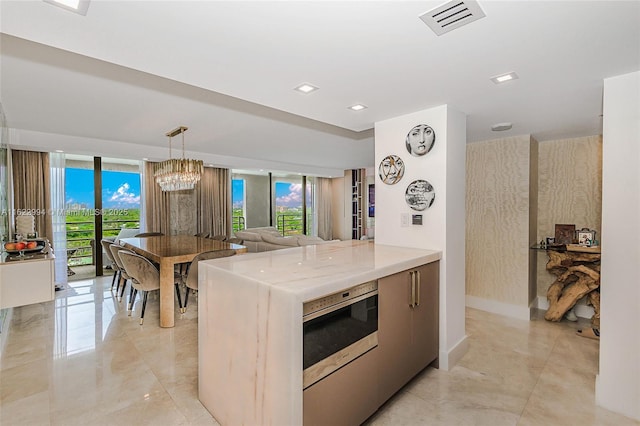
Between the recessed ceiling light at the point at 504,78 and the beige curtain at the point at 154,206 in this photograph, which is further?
the beige curtain at the point at 154,206

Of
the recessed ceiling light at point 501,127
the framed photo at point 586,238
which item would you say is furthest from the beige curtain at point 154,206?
the framed photo at point 586,238

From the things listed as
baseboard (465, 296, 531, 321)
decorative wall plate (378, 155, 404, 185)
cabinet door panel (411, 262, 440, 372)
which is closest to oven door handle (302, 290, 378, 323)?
cabinet door panel (411, 262, 440, 372)

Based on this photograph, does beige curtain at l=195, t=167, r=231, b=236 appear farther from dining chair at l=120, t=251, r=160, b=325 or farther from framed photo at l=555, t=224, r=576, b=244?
framed photo at l=555, t=224, r=576, b=244

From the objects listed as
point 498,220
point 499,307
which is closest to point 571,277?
point 499,307

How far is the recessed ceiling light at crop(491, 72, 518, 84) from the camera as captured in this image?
6.49ft

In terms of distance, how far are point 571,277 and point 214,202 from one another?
6.49 metres

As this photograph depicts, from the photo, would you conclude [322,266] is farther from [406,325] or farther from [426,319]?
[426,319]

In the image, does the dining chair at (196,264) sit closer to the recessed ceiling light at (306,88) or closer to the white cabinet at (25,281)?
the white cabinet at (25,281)

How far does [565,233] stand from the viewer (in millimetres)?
3768

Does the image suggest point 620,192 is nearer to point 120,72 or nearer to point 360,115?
point 360,115

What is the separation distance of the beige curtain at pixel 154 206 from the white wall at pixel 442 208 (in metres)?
5.12

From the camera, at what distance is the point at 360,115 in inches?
111

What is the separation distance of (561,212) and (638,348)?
2392mm

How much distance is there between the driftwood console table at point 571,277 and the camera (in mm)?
3266
